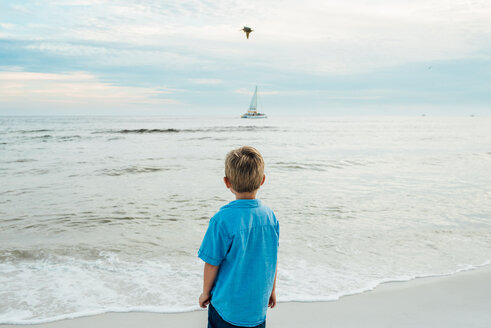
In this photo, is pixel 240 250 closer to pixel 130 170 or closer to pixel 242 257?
pixel 242 257

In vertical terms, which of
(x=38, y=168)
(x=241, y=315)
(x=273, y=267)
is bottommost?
(x=38, y=168)

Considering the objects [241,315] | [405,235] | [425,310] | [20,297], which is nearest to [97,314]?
[20,297]

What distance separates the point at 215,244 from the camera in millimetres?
1604

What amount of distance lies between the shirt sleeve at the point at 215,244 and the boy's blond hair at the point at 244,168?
0.67ft

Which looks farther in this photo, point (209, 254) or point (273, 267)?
point (273, 267)

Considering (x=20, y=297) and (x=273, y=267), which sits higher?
(x=273, y=267)

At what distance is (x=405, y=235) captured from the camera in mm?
5590

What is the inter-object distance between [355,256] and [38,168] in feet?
41.0

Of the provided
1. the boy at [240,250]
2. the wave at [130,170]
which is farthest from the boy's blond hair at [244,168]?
the wave at [130,170]

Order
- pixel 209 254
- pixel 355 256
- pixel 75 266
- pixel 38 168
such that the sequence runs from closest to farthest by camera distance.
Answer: pixel 209 254
pixel 75 266
pixel 355 256
pixel 38 168

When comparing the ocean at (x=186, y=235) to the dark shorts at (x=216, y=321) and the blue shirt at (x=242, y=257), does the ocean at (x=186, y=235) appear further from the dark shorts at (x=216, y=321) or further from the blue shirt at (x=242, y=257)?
the blue shirt at (x=242, y=257)

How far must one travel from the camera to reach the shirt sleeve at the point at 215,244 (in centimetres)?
160

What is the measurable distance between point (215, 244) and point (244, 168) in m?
0.36

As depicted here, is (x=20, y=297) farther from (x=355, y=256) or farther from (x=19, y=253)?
(x=355, y=256)
